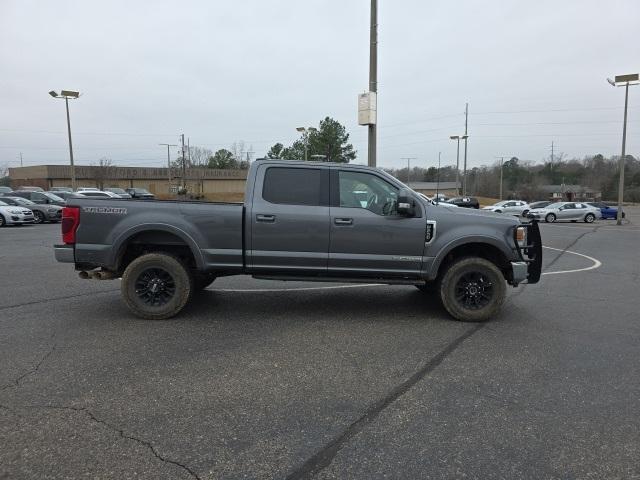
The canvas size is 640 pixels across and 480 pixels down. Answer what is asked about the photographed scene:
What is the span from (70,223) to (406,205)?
164 inches

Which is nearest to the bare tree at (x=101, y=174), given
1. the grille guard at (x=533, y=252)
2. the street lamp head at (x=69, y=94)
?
the street lamp head at (x=69, y=94)

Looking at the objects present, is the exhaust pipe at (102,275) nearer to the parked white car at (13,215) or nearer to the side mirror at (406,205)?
the side mirror at (406,205)

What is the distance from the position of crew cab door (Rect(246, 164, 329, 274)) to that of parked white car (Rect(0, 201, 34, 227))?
20998 mm

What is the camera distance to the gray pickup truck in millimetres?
5926

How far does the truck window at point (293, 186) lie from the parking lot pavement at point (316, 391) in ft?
5.09

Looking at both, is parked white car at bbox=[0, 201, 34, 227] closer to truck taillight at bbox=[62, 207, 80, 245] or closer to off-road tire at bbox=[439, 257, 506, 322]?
truck taillight at bbox=[62, 207, 80, 245]

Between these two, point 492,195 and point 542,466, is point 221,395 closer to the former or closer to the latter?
point 542,466

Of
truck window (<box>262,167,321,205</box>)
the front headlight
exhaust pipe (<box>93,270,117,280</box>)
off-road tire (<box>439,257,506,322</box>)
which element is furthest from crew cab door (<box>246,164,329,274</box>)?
the front headlight

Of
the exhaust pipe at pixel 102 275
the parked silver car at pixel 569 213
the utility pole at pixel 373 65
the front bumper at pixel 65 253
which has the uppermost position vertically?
the utility pole at pixel 373 65

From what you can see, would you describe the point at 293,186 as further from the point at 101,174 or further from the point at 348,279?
the point at 101,174

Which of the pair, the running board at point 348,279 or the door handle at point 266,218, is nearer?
the door handle at point 266,218

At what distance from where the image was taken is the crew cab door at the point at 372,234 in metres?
5.99

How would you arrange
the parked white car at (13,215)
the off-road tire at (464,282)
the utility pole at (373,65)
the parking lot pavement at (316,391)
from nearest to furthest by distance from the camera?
the parking lot pavement at (316,391) → the off-road tire at (464,282) → the utility pole at (373,65) → the parked white car at (13,215)

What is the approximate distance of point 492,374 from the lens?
14.4ft
